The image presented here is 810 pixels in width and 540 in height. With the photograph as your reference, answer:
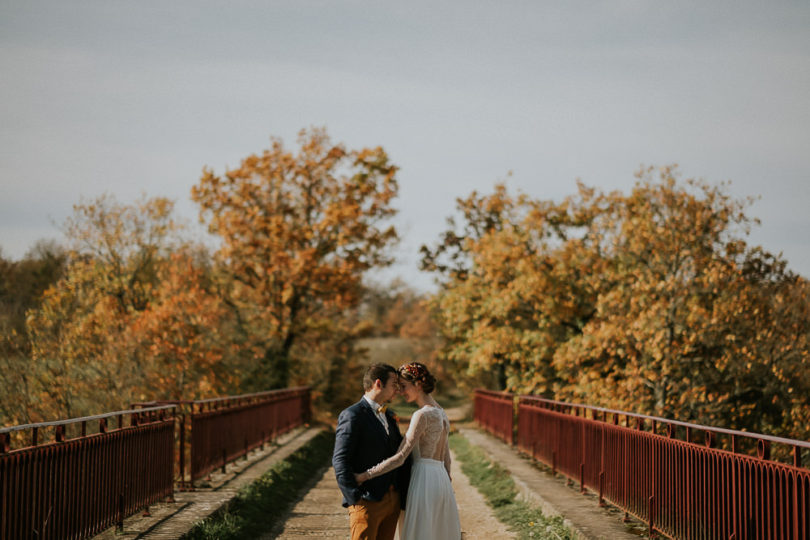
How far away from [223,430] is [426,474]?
28.0 ft

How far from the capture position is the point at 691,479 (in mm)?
7863

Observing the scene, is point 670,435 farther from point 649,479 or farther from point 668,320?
point 668,320

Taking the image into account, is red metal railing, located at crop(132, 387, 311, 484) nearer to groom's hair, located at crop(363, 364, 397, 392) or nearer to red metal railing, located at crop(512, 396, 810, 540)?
red metal railing, located at crop(512, 396, 810, 540)

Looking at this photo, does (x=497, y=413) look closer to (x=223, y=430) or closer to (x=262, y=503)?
(x=223, y=430)

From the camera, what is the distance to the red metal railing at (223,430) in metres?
12.0

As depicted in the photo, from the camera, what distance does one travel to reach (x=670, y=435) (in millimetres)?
8664

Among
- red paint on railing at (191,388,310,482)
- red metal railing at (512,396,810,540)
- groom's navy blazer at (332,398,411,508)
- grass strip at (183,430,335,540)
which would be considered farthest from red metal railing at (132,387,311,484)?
groom's navy blazer at (332,398,411,508)

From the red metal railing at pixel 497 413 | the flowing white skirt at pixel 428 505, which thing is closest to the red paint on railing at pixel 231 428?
the red metal railing at pixel 497 413

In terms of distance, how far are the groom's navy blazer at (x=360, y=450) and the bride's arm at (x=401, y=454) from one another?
54mm

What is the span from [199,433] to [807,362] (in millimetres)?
12826

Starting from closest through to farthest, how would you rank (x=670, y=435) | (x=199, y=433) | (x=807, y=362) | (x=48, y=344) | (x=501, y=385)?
(x=670, y=435) → (x=199, y=433) → (x=807, y=362) → (x=48, y=344) → (x=501, y=385)

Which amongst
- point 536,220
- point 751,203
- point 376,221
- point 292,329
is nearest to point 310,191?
point 376,221

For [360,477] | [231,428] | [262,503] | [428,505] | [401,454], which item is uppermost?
[401,454]

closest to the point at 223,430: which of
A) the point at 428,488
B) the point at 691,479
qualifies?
the point at 691,479
